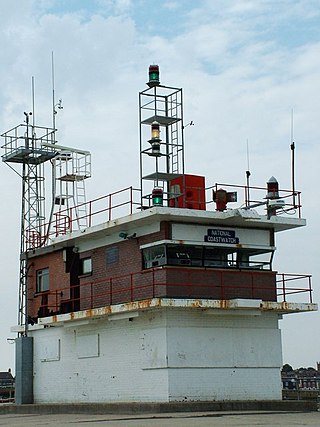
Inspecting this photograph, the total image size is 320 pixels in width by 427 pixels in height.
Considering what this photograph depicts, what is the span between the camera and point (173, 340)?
28.5 meters

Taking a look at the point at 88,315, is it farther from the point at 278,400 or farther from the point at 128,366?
the point at 278,400

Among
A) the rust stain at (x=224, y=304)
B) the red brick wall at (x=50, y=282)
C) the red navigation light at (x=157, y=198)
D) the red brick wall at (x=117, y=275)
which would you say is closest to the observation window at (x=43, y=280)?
the red brick wall at (x=50, y=282)

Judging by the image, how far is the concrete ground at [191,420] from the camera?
2203 centimetres

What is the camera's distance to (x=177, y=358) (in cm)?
2853

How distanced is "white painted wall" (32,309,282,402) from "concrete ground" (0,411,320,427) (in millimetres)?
2037

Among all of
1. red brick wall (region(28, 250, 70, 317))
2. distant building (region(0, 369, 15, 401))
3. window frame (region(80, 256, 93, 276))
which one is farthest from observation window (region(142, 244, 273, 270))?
distant building (region(0, 369, 15, 401))

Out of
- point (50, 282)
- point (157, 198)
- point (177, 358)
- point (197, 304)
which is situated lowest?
point (177, 358)

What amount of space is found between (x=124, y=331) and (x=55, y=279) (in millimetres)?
5427

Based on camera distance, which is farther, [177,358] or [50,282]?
[50,282]

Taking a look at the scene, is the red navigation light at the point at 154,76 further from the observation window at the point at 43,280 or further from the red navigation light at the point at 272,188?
the observation window at the point at 43,280

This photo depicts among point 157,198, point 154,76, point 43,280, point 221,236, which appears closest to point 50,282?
point 43,280

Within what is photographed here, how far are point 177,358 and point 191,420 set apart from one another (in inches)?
201

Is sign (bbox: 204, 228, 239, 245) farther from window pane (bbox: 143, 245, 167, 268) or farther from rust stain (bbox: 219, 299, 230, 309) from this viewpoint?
rust stain (bbox: 219, 299, 230, 309)

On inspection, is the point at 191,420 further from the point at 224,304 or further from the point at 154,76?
the point at 154,76
